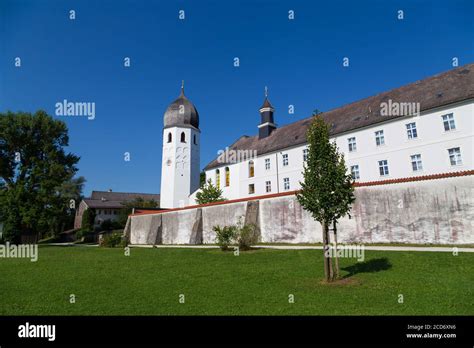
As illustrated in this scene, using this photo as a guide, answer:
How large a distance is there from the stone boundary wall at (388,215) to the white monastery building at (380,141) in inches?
136

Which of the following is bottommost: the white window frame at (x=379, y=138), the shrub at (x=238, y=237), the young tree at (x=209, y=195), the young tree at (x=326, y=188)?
the shrub at (x=238, y=237)

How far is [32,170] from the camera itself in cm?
3588

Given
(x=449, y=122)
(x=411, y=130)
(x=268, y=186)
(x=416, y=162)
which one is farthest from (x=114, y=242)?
(x=449, y=122)

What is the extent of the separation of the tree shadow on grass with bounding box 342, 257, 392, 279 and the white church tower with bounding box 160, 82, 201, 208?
1513 inches

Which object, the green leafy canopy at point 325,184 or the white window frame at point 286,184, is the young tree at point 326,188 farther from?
the white window frame at point 286,184

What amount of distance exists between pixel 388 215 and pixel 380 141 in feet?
40.7

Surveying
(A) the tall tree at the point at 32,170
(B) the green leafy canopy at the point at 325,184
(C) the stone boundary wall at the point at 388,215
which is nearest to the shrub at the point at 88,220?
(A) the tall tree at the point at 32,170

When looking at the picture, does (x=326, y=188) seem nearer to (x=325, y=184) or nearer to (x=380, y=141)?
(x=325, y=184)

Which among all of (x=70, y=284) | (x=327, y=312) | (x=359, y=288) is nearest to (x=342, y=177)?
(x=359, y=288)

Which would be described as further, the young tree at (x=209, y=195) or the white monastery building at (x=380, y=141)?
the young tree at (x=209, y=195)

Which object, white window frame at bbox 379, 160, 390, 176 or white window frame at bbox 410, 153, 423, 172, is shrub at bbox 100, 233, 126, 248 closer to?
white window frame at bbox 379, 160, 390, 176

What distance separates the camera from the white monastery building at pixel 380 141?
22.5m
